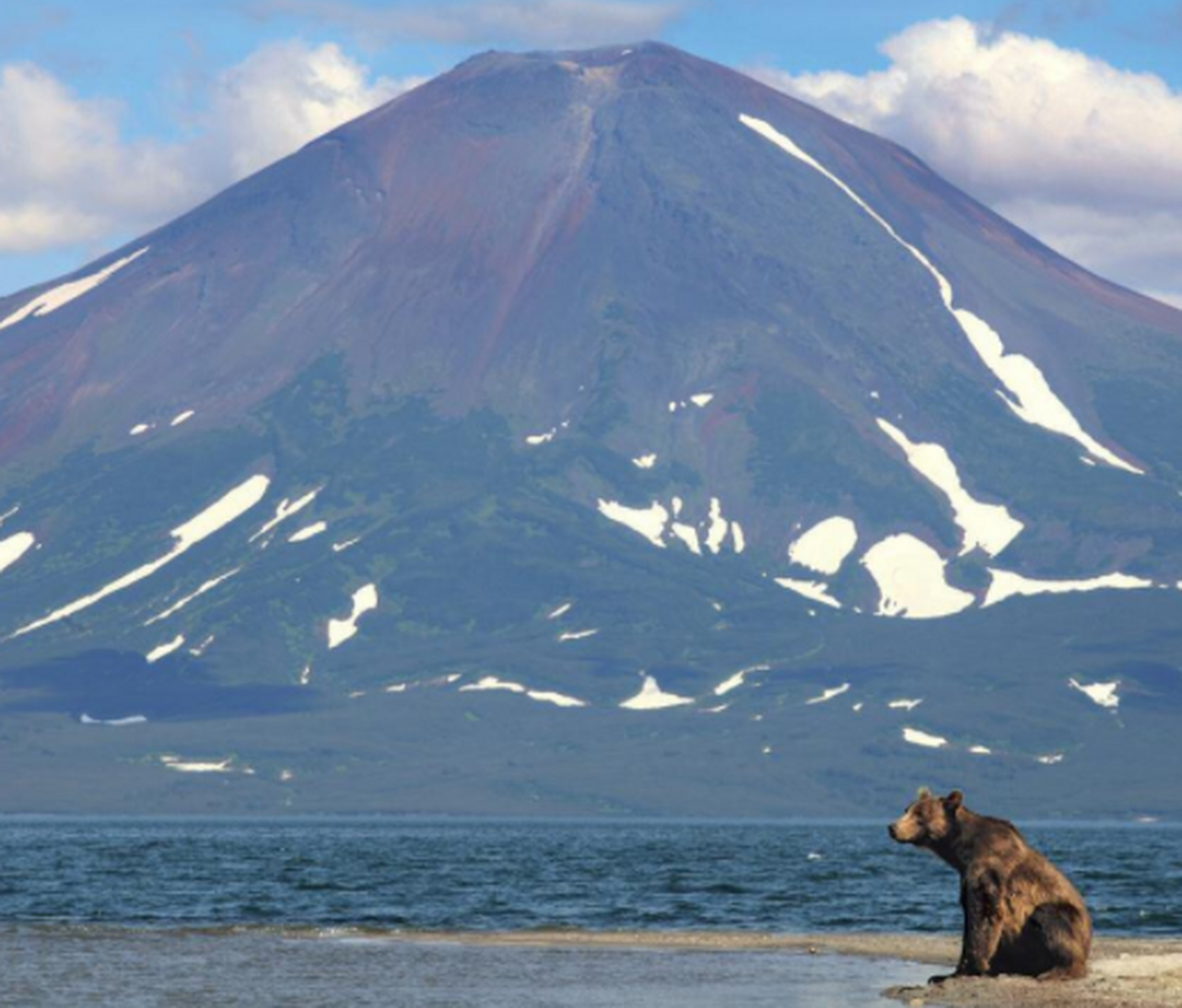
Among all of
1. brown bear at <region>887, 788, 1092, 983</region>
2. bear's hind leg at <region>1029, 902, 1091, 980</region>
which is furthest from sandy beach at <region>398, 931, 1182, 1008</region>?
brown bear at <region>887, 788, 1092, 983</region>

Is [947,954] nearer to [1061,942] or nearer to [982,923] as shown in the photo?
[982,923]

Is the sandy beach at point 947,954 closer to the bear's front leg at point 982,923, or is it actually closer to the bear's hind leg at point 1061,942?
the bear's hind leg at point 1061,942

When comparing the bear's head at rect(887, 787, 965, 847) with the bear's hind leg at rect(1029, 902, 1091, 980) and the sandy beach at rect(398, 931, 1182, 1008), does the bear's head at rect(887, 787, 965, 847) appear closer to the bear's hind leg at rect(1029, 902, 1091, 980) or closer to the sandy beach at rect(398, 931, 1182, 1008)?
the bear's hind leg at rect(1029, 902, 1091, 980)

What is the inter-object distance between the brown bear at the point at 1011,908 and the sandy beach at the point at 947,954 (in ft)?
1.76

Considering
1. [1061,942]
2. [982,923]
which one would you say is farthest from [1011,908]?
[1061,942]

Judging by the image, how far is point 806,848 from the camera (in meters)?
170

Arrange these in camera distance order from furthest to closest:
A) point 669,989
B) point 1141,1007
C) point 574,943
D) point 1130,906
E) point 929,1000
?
1. point 1130,906
2. point 574,943
3. point 669,989
4. point 929,1000
5. point 1141,1007

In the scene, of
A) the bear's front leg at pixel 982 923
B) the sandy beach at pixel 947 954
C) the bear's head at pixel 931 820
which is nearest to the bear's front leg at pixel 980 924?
the bear's front leg at pixel 982 923

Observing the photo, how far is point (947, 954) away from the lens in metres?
54.1

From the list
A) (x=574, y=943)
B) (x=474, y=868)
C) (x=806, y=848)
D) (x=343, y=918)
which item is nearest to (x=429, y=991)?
(x=574, y=943)

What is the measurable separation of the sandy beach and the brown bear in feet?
1.76

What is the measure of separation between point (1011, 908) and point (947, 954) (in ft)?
33.4

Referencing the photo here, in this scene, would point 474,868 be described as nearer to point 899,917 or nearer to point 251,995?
point 899,917

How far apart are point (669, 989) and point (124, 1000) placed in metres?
9.31
